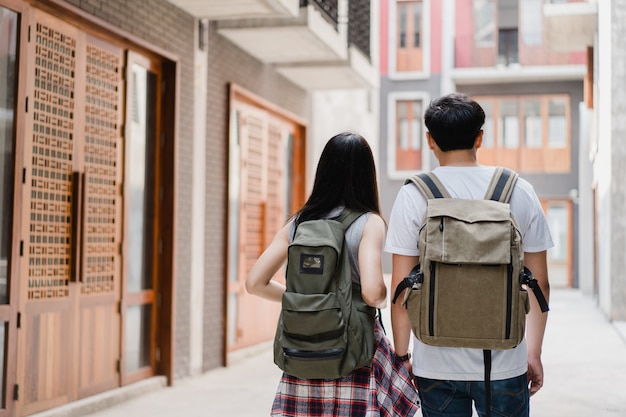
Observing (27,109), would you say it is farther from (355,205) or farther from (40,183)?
(355,205)

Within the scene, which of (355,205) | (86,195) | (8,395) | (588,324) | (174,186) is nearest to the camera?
(355,205)

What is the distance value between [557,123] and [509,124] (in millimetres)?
1283

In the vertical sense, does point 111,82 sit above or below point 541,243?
above

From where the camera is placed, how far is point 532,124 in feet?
81.6

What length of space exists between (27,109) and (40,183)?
1.65 ft

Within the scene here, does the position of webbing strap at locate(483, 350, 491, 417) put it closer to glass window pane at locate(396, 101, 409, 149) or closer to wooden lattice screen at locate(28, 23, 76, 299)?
wooden lattice screen at locate(28, 23, 76, 299)

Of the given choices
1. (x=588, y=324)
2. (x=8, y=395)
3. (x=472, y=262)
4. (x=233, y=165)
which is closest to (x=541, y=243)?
(x=472, y=262)

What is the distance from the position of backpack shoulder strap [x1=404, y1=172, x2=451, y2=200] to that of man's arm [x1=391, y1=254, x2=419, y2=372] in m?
0.19

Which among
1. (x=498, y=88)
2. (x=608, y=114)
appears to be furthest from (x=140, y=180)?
(x=498, y=88)

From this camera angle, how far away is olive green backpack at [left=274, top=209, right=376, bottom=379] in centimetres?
277

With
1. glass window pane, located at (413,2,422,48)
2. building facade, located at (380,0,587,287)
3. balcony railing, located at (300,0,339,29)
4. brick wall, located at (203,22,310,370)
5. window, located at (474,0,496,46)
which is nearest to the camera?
brick wall, located at (203,22,310,370)

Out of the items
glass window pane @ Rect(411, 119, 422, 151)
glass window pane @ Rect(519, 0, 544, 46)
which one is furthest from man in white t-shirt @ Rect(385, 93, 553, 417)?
glass window pane @ Rect(519, 0, 544, 46)

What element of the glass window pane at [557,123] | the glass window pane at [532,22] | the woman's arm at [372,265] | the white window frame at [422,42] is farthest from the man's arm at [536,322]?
the white window frame at [422,42]

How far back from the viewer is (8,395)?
562cm
